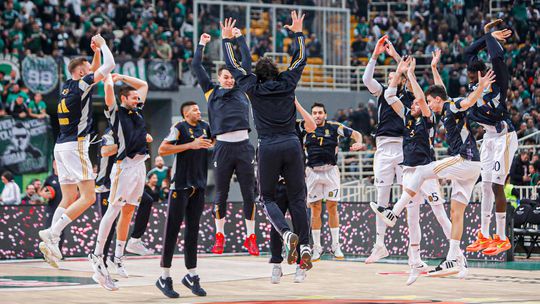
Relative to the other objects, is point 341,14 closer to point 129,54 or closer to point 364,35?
point 364,35

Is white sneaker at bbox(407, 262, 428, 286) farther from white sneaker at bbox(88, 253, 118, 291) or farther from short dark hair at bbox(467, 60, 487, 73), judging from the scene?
white sneaker at bbox(88, 253, 118, 291)

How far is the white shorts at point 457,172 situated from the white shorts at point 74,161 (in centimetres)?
453

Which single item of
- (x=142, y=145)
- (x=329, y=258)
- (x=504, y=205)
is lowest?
(x=329, y=258)

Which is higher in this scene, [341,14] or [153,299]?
[341,14]

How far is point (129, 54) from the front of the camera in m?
32.0

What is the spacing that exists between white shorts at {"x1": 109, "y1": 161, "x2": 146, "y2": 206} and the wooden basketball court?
1141 millimetres

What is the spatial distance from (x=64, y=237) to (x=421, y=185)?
8499mm

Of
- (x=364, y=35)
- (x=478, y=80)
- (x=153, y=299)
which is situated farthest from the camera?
(x=364, y=35)

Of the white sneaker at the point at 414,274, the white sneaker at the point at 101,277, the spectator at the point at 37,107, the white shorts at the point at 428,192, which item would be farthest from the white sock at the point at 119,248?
the spectator at the point at 37,107

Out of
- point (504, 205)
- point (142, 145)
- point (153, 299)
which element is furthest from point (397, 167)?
point (153, 299)

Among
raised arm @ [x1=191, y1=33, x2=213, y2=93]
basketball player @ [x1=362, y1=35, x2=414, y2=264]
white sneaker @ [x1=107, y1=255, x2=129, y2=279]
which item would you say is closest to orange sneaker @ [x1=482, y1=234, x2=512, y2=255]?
basketball player @ [x1=362, y1=35, x2=414, y2=264]

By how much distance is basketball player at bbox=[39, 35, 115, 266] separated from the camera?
48.0 feet

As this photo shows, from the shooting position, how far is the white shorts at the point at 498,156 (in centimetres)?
1571

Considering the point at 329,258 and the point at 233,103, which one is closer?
the point at 233,103
